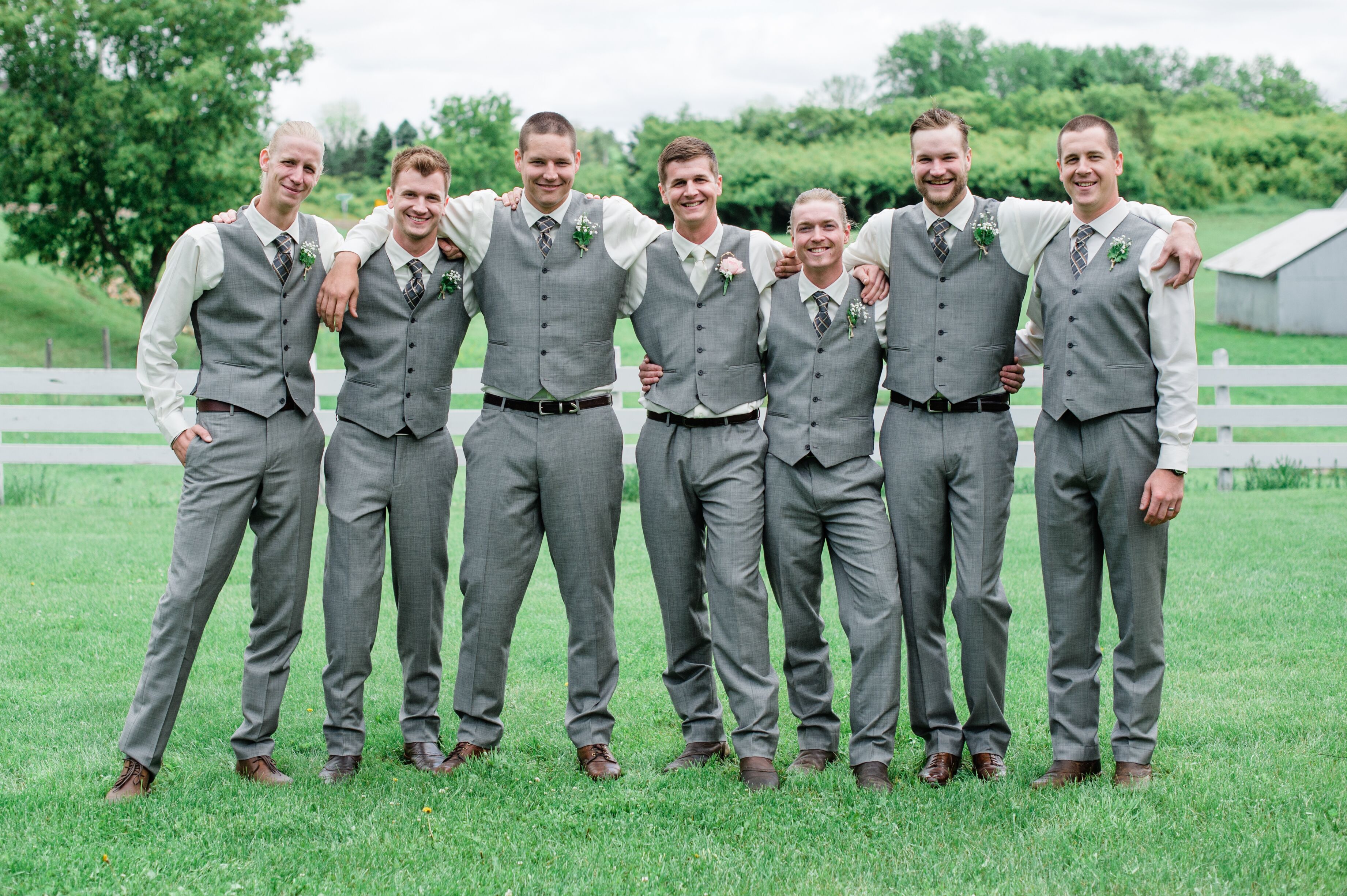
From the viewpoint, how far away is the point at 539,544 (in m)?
4.81

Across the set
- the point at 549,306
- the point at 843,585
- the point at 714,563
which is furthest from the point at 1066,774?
the point at 549,306

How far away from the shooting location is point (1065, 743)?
440 centimetres

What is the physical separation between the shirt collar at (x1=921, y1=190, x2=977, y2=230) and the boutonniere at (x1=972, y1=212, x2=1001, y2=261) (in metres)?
0.04

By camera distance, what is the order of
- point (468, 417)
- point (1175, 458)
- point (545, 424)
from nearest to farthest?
point (1175, 458) < point (545, 424) < point (468, 417)

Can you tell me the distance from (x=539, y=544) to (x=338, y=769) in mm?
1147

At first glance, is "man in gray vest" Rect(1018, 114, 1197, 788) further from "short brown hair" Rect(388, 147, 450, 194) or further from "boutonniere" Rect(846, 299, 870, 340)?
"short brown hair" Rect(388, 147, 450, 194)

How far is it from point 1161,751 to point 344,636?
127 inches

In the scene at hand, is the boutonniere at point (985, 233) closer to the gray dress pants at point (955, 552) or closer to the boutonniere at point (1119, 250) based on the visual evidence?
the boutonniere at point (1119, 250)

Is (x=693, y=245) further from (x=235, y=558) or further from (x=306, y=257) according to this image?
(x=235, y=558)

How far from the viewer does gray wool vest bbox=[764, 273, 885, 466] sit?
14.6 ft

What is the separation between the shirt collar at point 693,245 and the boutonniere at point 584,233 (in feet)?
1.06

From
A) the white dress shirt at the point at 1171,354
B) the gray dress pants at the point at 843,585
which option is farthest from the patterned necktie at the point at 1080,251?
the gray dress pants at the point at 843,585

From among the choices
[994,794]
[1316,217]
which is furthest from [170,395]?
[1316,217]

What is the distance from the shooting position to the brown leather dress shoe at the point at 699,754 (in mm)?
4641
